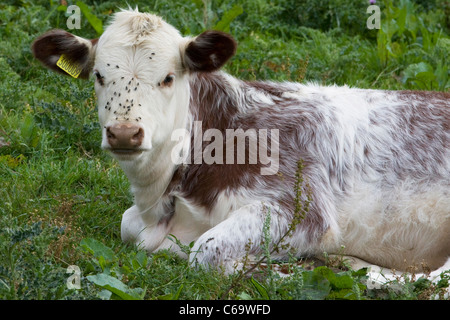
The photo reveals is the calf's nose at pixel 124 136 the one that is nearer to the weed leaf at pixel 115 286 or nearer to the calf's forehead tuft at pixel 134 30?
the calf's forehead tuft at pixel 134 30

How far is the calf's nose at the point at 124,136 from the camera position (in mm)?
5809

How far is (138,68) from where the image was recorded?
617cm

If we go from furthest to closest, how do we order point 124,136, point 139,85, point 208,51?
point 208,51, point 139,85, point 124,136

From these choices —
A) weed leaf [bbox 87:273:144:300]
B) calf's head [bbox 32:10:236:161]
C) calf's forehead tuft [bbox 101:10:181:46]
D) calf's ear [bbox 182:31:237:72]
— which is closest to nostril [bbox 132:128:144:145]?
calf's head [bbox 32:10:236:161]

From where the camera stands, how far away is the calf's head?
5953 mm

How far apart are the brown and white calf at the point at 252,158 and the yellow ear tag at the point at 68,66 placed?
0.04m

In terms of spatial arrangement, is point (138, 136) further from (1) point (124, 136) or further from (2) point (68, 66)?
(2) point (68, 66)

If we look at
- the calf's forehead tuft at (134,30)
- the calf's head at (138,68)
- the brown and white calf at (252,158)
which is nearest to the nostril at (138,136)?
the calf's head at (138,68)

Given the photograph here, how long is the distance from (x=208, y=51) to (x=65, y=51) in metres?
1.17

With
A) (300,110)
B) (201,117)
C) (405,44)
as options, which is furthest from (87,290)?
(405,44)

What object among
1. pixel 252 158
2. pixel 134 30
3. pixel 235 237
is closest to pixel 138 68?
pixel 134 30

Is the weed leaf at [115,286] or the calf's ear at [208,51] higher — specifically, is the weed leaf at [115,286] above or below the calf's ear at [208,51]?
below

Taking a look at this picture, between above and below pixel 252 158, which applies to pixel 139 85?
above

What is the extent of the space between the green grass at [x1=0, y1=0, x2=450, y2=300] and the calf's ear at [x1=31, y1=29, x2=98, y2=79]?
3.76ft
